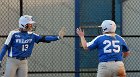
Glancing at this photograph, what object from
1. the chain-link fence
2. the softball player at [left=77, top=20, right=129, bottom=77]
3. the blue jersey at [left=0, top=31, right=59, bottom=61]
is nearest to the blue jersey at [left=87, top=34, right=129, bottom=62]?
the softball player at [left=77, top=20, right=129, bottom=77]

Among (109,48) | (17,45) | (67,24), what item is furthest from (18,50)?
(67,24)

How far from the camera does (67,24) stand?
1191 cm

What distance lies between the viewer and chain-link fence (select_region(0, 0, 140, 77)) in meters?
11.7

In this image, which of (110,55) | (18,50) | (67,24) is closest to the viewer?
(110,55)

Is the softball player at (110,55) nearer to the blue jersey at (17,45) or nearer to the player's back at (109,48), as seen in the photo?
the player's back at (109,48)

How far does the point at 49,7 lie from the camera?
→ 1199cm

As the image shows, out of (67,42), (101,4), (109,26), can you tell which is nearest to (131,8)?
(101,4)

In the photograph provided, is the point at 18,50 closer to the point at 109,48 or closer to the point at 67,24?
the point at 109,48

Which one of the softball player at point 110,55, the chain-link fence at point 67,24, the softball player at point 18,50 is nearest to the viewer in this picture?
the softball player at point 110,55

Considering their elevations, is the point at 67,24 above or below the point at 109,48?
below

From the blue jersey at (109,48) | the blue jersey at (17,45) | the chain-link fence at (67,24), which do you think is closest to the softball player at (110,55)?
the blue jersey at (109,48)

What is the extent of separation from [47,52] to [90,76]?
4.48 ft

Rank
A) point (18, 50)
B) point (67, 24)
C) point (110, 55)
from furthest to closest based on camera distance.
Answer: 1. point (67, 24)
2. point (18, 50)
3. point (110, 55)

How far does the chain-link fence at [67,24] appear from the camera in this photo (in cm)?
1171
